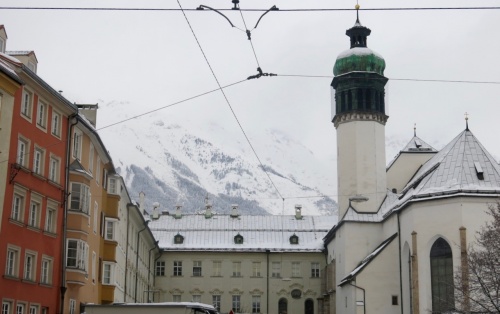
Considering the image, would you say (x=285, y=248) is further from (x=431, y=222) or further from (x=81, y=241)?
(x=81, y=241)

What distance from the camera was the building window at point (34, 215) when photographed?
33.0 m

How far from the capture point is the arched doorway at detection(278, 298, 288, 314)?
78.8 metres

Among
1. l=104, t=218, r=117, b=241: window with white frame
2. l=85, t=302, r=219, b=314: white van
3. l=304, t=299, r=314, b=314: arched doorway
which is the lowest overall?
l=85, t=302, r=219, b=314: white van

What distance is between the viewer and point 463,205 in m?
51.2

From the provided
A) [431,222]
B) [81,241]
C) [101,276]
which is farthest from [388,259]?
[81,241]

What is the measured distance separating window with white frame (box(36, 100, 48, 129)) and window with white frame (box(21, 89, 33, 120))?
2.41ft

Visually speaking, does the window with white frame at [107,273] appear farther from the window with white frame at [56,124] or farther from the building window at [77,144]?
the window with white frame at [56,124]

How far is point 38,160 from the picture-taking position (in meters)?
34.2

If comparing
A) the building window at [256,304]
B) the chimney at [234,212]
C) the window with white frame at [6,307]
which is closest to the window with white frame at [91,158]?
the window with white frame at [6,307]

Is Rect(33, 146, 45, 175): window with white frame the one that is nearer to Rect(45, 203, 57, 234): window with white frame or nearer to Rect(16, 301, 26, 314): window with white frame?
Rect(45, 203, 57, 234): window with white frame

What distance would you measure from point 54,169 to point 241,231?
48493mm

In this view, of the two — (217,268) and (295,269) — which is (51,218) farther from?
(295,269)

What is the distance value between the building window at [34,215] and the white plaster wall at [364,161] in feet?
120

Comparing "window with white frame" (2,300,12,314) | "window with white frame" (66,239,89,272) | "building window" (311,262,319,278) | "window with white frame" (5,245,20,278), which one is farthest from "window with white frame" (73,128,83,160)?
"building window" (311,262,319,278)
